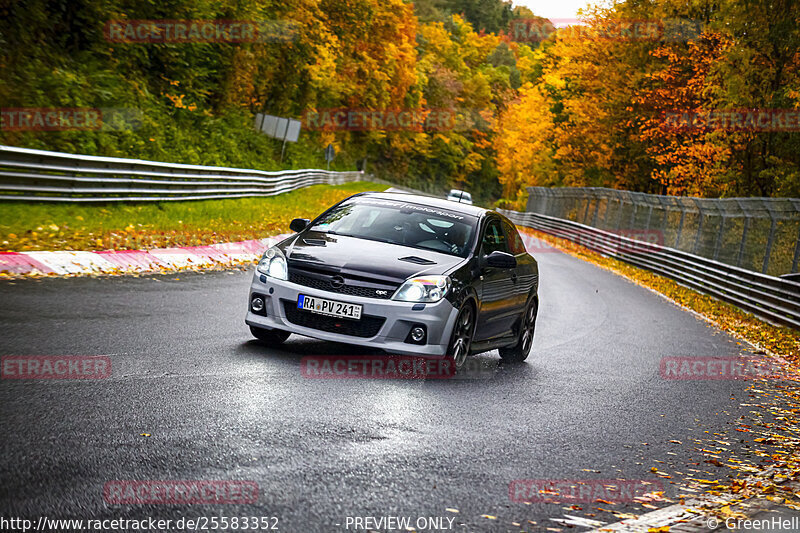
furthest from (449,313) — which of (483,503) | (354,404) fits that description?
(483,503)

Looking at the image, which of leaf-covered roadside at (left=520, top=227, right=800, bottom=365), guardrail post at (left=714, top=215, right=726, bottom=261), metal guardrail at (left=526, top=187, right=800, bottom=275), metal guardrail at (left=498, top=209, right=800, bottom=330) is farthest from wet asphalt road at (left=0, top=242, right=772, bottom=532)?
guardrail post at (left=714, top=215, right=726, bottom=261)

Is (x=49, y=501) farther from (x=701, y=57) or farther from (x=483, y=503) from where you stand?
(x=701, y=57)

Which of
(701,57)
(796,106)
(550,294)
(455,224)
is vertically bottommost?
(550,294)

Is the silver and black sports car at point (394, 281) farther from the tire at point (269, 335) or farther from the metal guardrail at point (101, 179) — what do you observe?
the metal guardrail at point (101, 179)

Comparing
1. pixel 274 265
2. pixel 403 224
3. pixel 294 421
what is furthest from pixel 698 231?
pixel 294 421

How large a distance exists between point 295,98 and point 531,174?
24.6m

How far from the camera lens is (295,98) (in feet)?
Answer: 184

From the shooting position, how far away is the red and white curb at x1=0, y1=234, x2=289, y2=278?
42.7ft

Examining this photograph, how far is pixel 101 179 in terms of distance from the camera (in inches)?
778

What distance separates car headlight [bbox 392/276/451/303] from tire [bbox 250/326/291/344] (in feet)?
4.39

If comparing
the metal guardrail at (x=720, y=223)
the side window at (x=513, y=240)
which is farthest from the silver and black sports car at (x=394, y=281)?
the metal guardrail at (x=720, y=223)

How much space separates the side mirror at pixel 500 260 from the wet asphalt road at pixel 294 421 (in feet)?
3.61

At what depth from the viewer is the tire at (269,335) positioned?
372 inches

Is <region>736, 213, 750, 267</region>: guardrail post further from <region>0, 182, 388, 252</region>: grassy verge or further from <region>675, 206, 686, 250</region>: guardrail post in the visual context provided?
<region>0, 182, 388, 252</region>: grassy verge
